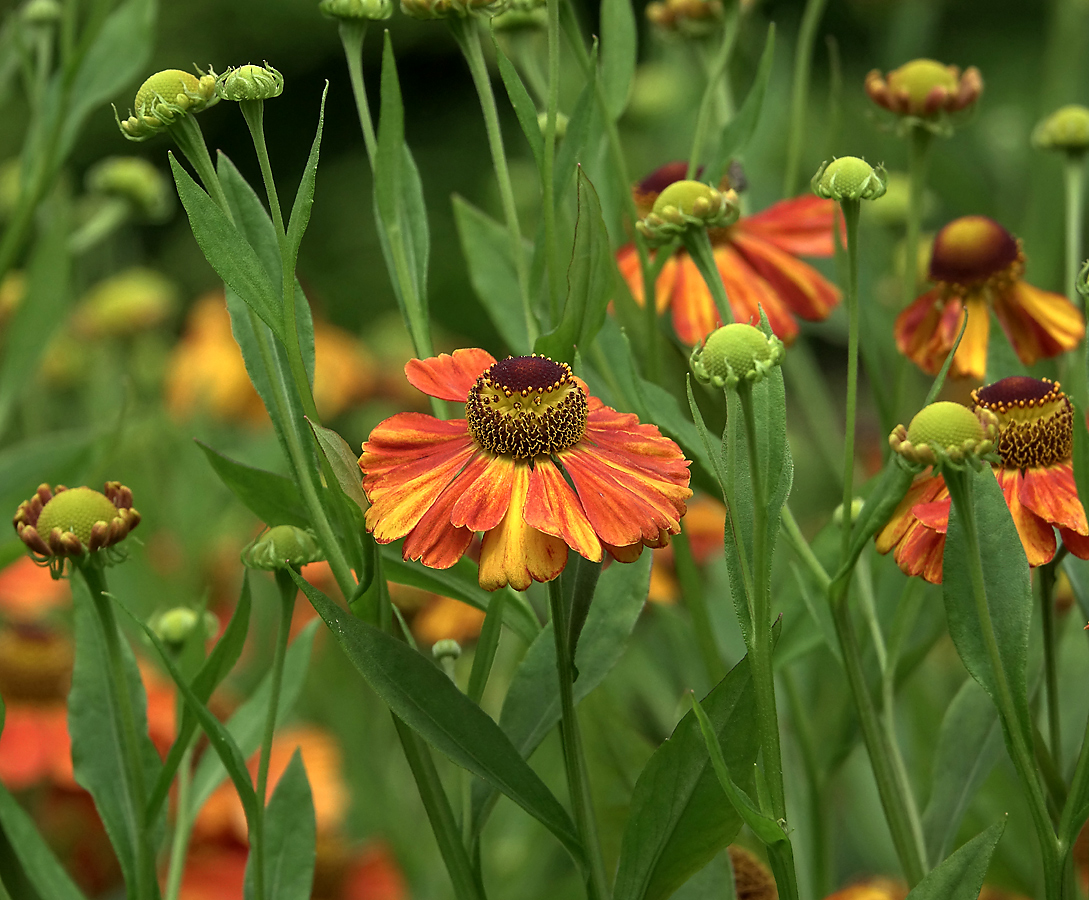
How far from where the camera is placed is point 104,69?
68cm

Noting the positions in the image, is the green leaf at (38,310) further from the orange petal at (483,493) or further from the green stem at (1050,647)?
the green stem at (1050,647)

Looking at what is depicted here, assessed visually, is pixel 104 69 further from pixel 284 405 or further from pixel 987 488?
pixel 987 488

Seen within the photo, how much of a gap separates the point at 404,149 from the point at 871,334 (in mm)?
223

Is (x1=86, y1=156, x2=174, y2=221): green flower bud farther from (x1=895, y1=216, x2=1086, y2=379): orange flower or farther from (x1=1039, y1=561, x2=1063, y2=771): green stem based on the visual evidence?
(x1=1039, y1=561, x2=1063, y2=771): green stem

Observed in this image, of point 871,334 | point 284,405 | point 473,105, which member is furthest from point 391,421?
point 473,105

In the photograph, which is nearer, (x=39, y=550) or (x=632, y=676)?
(x=39, y=550)

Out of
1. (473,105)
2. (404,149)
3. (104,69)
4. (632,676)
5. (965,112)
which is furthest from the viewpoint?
(473,105)

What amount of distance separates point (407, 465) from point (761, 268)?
0.28 meters

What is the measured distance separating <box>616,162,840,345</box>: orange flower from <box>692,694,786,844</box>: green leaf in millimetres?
274

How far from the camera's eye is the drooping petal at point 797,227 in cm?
60

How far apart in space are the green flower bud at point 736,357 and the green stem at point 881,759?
0.09 m

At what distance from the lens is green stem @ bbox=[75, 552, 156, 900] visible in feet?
1.30

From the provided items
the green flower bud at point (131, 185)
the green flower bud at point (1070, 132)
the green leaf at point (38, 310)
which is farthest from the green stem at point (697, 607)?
the green flower bud at point (131, 185)

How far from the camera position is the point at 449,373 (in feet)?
1.34
